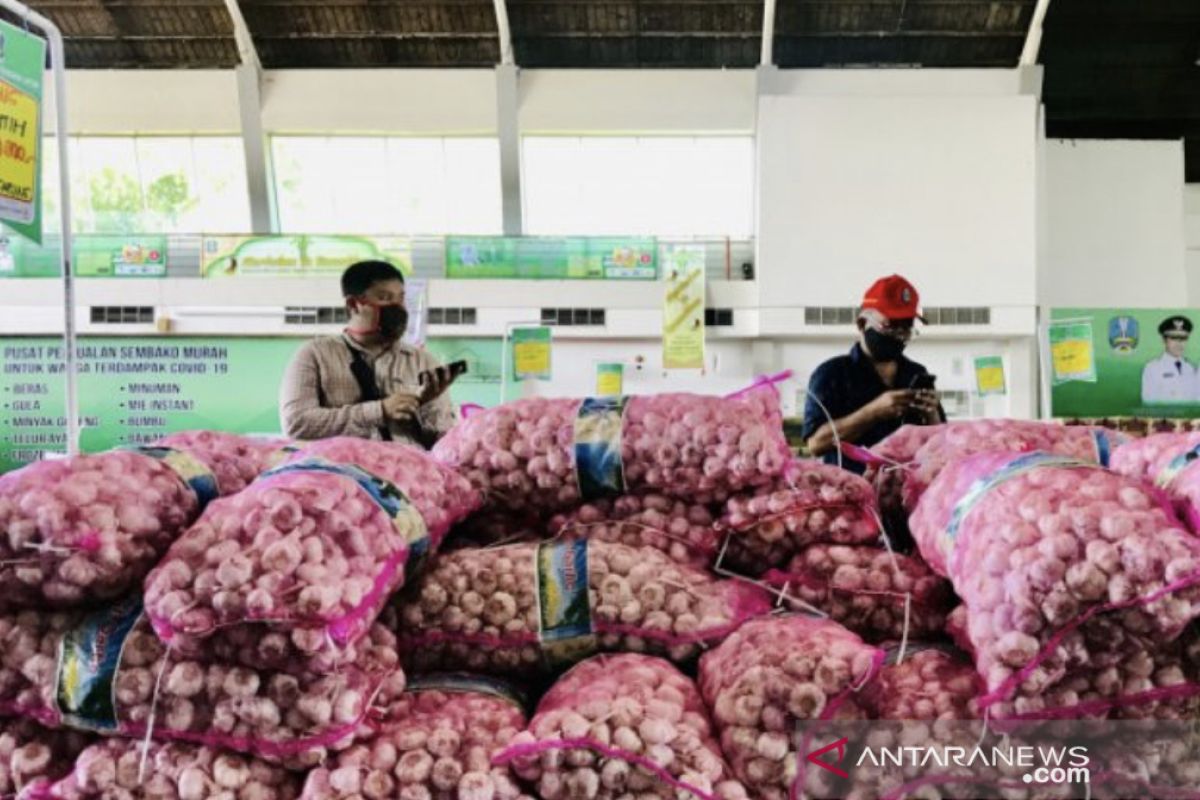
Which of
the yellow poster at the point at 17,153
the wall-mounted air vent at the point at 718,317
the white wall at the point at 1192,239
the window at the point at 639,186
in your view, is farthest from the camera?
Result: the white wall at the point at 1192,239

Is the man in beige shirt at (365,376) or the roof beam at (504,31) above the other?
the roof beam at (504,31)

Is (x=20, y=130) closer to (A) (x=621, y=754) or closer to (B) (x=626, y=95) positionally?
(A) (x=621, y=754)

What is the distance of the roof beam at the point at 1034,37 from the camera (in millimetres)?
8594

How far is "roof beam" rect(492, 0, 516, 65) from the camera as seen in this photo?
861cm

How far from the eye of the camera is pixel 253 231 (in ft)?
30.5

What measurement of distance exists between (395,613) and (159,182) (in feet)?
29.6

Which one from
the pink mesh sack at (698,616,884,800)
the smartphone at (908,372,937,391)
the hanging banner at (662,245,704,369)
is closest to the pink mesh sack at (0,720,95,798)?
the pink mesh sack at (698,616,884,800)

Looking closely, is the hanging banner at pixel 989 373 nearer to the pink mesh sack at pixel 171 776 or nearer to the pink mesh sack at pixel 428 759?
the pink mesh sack at pixel 428 759

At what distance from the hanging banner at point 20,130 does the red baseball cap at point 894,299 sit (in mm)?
2173

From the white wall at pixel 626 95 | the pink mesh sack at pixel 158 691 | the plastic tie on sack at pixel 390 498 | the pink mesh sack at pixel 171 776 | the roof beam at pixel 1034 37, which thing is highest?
the roof beam at pixel 1034 37

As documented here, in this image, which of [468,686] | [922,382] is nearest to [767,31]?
[922,382]

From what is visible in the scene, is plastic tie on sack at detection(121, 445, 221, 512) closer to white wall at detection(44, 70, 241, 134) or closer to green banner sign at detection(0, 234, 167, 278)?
green banner sign at detection(0, 234, 167, 278)

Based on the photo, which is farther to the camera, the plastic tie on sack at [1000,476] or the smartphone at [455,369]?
the smartphone at [455,369]

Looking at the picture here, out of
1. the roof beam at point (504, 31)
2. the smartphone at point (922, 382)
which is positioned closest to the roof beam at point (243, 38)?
the roof beam at point (504, 31)
